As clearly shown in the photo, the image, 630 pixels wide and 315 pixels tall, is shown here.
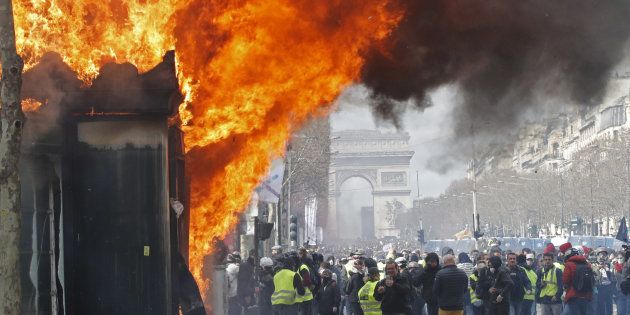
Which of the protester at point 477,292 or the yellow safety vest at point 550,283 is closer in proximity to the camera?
the protester at point 477,292

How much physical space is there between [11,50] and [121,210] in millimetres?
4158

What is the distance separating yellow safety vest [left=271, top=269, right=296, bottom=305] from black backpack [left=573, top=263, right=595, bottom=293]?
17.6 feet

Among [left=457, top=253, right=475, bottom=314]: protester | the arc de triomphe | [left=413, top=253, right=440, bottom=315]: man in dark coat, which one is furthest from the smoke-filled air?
the arc de triomphe

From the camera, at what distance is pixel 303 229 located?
5725cm

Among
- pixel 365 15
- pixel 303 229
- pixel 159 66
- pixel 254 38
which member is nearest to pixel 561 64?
pixel 365 15

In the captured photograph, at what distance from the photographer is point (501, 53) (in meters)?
13.8

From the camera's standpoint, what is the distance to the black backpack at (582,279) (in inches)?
801

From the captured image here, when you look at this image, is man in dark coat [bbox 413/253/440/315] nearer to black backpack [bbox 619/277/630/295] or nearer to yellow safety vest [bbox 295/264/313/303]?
yellow safety vest [bbox 295/264/313/303]

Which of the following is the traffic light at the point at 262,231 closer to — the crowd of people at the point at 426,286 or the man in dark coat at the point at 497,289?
the crowd of people at the point at 426,286

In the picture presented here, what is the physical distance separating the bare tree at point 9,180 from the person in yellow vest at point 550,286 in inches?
563

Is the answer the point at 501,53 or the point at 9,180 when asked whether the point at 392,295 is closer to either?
the point at 501,53

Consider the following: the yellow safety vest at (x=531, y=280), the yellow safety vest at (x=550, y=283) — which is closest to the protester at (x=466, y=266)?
the yellow safety vest at (x=531, y=280)

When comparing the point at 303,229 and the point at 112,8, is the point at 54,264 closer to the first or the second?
the point at 112,8

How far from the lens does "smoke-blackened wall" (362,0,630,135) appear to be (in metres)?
13.3
